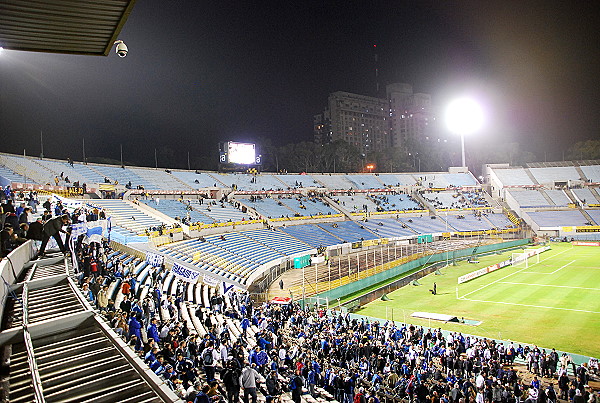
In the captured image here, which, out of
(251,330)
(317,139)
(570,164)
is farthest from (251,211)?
(317,139)

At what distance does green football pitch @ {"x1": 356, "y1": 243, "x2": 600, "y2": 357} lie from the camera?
2231cm

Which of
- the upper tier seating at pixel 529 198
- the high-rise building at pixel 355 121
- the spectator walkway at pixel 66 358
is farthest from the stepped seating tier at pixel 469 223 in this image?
the high-rise building at pixel 355 121

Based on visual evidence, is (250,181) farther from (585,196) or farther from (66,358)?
(585,196)

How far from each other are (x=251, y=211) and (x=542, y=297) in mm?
32553

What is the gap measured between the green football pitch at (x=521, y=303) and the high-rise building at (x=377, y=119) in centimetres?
11211

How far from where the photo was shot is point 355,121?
156375 mm

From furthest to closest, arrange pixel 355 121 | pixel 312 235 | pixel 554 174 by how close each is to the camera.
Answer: pixel 355 121 → pixel 554 174 → pixel 312 235

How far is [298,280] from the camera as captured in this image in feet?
110

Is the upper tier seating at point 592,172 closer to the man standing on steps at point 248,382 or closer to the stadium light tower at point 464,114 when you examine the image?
the stadium light tower at point 464,114

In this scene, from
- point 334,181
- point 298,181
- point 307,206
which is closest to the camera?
point 307,206

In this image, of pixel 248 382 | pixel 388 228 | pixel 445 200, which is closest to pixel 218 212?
pixel 388 228

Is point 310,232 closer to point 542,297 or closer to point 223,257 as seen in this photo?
point 223,257

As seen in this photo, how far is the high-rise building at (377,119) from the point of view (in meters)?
152

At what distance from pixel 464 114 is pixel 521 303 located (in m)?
61.6
